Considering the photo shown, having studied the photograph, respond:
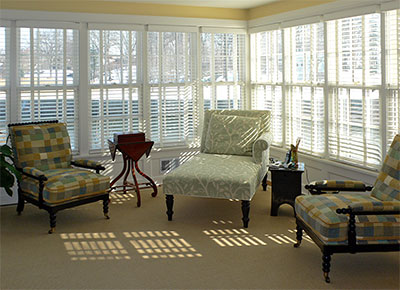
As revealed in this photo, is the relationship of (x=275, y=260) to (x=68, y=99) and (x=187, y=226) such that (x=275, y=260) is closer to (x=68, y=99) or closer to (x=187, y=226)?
(x=187, y=226)

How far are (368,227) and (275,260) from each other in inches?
32.5

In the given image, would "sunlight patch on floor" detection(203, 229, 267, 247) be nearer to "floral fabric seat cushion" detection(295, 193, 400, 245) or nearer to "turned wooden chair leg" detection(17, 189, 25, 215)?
"floral fabric seat cushion" detection(295, 193, 400, 245)

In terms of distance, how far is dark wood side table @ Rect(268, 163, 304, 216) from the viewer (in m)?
4.88

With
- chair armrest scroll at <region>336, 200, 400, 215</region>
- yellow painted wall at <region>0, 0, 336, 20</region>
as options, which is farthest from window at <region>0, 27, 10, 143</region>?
chair armrest scroll at <region>336, 200, 400, 215</region>

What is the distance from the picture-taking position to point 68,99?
19.2 feet

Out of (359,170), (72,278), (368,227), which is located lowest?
(72,278)

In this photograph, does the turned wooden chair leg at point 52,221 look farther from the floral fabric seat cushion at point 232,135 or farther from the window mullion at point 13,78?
the floral fabric seat cushion at point 232,135

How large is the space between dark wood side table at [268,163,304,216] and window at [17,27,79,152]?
2623 mm

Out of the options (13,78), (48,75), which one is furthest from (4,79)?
(48,75)

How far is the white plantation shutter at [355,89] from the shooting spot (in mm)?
4617

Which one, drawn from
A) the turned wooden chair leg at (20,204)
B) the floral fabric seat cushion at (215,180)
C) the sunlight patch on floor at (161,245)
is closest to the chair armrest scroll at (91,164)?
the turned wooden chair leg at (20,204)

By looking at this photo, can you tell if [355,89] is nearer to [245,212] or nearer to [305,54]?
[305,54]

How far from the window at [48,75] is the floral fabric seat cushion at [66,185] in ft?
3.43

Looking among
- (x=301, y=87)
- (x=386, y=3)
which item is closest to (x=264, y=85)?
(x=301, y=87)
